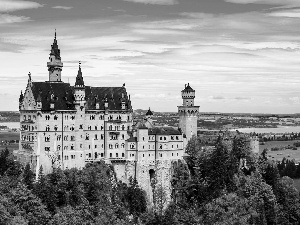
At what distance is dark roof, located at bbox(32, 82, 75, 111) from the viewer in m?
101

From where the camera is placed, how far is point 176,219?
96062 mm

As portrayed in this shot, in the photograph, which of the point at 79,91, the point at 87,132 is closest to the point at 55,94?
the point at 79,91

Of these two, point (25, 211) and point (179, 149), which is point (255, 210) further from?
point (25, 211)

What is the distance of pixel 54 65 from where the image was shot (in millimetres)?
108812

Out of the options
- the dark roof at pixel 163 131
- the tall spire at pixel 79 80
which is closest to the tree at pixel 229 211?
the dark roof at pixel 163 131

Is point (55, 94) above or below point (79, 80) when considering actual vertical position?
below

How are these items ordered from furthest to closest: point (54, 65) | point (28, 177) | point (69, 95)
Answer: point (54, 65), point (69, 95), point (28, 177)

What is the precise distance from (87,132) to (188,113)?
22.4m

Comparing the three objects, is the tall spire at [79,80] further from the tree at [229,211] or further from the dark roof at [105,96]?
the tree at [229,211]

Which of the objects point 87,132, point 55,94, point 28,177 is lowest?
point 28,177

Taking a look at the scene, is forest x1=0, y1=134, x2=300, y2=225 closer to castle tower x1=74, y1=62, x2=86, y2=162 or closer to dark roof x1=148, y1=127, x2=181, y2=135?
castle tower x1=74, y1=62, x2=86, y2=162

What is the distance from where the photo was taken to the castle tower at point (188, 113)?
11438 cm

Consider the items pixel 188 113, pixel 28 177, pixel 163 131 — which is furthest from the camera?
pixel 188 113

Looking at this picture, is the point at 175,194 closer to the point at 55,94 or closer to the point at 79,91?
the point at 79,91
